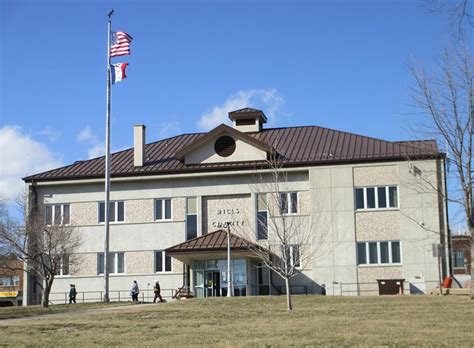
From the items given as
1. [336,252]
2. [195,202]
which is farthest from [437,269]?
[195,202]

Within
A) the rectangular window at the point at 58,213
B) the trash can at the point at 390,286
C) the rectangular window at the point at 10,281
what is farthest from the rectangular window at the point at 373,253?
the rectangular window at the point at 10,281

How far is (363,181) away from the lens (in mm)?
44219

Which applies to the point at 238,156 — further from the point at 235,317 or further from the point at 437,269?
the point at 235,317

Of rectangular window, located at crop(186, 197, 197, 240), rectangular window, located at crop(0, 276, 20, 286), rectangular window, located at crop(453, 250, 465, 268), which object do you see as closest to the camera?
rectangular window, located at crop(186, 197, 197, 240)

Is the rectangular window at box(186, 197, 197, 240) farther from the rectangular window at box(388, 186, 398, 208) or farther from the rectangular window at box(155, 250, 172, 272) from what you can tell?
the rectangular window at box(388, 186, 398, 208)

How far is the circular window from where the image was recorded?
46.6 metres

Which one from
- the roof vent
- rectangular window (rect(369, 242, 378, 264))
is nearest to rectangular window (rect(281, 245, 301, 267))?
rectangular window (rect(369, 242, 378, 264))

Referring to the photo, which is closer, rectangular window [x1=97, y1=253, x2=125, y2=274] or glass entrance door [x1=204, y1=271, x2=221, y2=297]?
glass entrance door [x1=204, y1=271, x2=221, y2=297]

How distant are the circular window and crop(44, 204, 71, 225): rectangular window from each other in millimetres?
11200

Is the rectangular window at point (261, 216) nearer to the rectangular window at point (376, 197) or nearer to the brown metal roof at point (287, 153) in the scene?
the brown metal roof at point (287, 153)

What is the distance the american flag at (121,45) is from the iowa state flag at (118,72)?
68cm

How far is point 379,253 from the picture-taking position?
43.3m

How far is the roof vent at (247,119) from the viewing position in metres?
51.2

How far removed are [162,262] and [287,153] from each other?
1104cm
